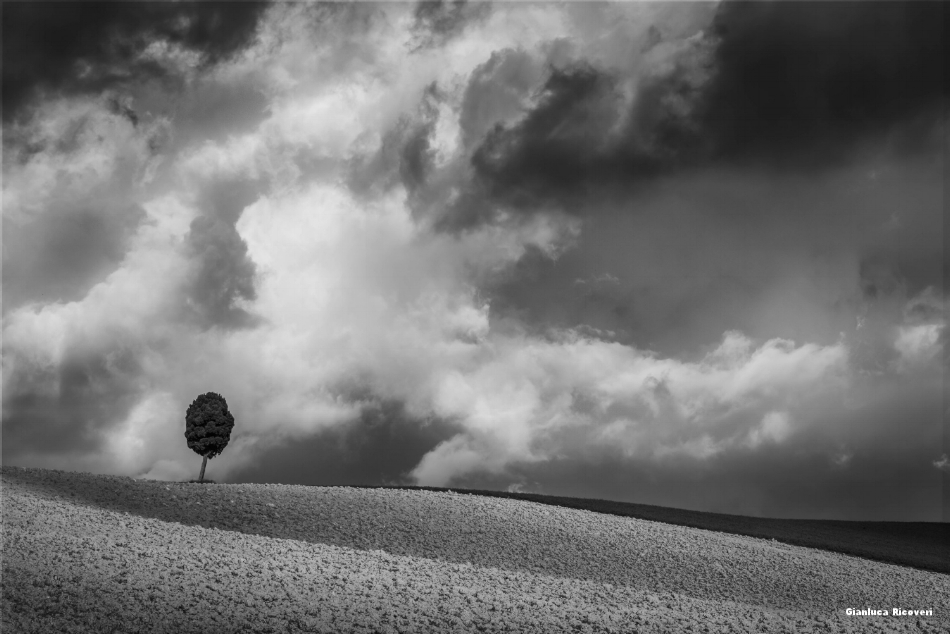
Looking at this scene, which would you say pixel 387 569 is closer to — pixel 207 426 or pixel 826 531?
pixel 207 426

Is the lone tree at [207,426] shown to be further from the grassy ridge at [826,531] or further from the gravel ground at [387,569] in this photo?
the gravel ground at [387,569]

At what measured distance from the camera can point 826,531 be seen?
4009 cm

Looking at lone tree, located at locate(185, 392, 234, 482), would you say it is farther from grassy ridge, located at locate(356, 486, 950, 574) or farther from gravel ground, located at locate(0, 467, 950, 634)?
gravel ground, located at locate(0, 467, 950, 634)

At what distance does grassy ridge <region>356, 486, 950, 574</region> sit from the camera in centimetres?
3300

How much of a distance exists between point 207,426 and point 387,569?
28.1m

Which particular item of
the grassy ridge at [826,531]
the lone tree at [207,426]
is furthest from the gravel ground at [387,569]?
the lone tree at [207,426]

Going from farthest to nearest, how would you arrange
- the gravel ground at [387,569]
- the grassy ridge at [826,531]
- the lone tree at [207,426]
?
the lone tree at [207,426], the grassy ridge at [826,531], the gravel ground at [387,569]

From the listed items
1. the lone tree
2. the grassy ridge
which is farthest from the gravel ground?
the lone tree

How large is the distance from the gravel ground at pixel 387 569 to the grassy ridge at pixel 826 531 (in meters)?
3.23

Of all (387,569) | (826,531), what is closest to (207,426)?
(387,569)

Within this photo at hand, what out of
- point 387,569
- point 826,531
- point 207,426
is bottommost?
point 387,569

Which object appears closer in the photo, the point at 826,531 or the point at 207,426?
the point at 826,531

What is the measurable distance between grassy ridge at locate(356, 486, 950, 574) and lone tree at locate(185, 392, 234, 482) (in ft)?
38.5

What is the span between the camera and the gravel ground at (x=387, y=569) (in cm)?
1389
